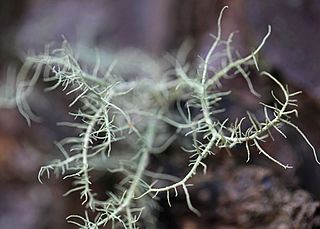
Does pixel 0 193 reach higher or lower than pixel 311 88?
lower

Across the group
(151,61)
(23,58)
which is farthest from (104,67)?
(23,58)

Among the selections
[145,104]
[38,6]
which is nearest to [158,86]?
[145,104]

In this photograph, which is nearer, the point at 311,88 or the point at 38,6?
the point at 311,88

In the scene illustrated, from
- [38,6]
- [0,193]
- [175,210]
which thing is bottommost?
[0,193]

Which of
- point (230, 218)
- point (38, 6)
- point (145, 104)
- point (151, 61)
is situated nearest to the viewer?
point (230, 218)

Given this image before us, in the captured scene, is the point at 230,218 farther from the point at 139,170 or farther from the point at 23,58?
the point at 23,58

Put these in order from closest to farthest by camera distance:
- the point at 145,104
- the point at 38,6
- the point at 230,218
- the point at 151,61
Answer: the point at 230,218 → the point at 145,104 → the point at 151,61 → the point at 38,6
